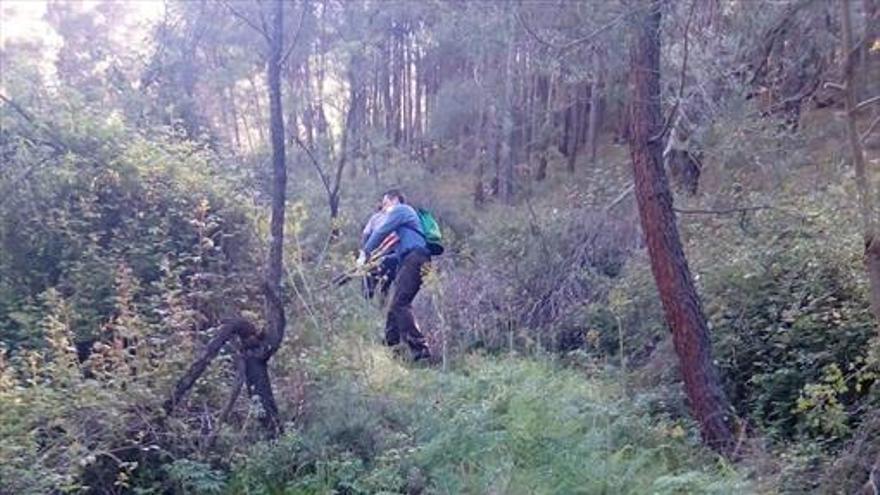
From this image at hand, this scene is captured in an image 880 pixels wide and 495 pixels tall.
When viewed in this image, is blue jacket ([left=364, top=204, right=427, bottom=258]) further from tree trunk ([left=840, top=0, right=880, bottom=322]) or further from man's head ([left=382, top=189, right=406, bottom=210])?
tree trunk ([left=840, top=0, right=880, bottom=322])

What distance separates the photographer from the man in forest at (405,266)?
9719 millimetres

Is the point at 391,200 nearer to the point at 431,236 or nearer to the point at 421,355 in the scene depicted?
the point at 431,236

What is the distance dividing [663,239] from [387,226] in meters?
2.92

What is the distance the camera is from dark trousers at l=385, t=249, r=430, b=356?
9680 mm

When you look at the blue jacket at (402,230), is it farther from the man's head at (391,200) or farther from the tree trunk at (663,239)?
the tree trunk at (663,239)

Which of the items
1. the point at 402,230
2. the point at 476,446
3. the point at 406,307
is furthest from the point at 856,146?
the point at 402,230

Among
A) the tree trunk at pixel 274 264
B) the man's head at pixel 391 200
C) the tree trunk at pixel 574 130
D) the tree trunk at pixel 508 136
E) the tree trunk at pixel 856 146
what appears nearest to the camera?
the tree trunk at pixel 856 146

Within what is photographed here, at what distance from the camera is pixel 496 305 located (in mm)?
11281

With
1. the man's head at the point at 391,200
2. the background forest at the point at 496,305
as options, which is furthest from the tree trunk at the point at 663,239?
the man's head at the point at 391,200

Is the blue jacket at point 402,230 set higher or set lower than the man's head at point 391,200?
lower

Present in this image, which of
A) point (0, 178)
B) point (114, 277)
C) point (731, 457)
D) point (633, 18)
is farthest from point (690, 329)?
point (0, 178)

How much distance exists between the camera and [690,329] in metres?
8.14

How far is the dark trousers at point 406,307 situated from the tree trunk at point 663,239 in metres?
2.48

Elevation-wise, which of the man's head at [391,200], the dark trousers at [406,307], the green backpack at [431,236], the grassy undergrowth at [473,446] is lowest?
the grassy undergrowth at [473,446]
